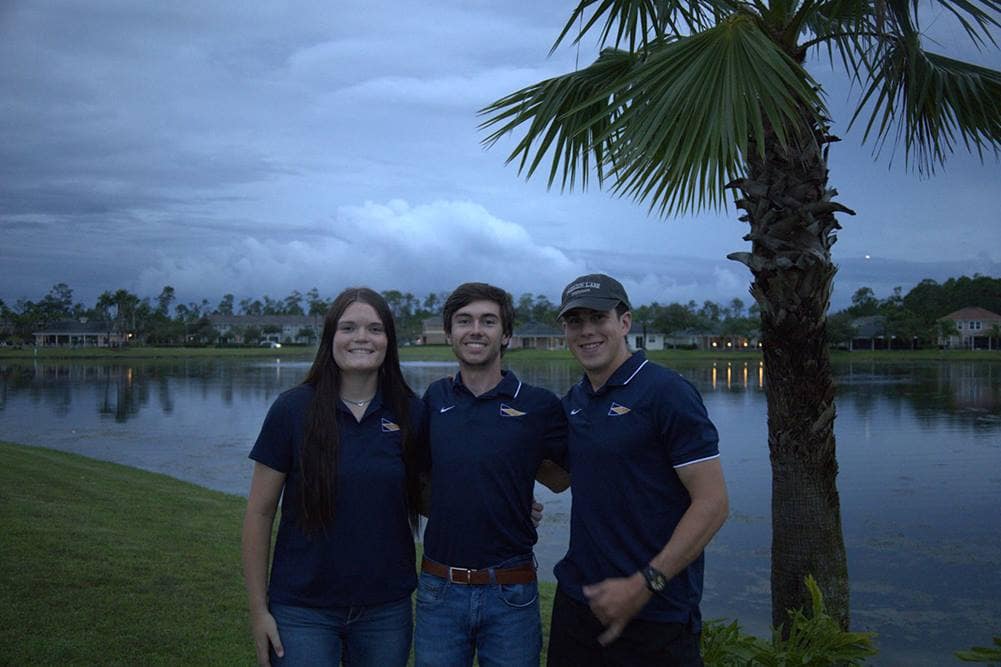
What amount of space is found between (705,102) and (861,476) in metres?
14.3

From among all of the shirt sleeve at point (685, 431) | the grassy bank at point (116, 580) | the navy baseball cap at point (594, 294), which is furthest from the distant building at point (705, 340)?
the shirt sleeve at point (685, 431)

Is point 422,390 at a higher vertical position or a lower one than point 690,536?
lower

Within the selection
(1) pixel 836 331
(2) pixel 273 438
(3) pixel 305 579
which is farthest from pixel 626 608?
(1) pixel 836 331

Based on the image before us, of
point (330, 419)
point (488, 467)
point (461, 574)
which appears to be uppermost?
point (330, 419)

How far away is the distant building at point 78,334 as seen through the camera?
132750 mm

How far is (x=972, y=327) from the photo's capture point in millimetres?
100188

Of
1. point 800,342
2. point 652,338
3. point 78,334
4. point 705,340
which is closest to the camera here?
point 800,342

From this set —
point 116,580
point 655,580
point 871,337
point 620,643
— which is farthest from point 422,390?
point 871,337

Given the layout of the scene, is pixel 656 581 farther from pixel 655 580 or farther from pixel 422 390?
pixel 422 390

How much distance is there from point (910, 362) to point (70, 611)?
7991 centimetres

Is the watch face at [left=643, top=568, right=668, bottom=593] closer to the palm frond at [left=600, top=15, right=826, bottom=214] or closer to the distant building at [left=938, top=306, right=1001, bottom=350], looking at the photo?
the palm frond at [left=600, top=15, right=826, bottom=214]

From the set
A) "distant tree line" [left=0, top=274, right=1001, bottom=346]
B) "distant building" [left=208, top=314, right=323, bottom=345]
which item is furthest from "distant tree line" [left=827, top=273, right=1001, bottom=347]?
"distant building" [left=208, top=314, right=323, bottom=345]

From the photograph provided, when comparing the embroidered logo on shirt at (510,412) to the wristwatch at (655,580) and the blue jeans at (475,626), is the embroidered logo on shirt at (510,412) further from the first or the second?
the wristwatch at (655,580)

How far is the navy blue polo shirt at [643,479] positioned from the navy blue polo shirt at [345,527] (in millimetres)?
805
